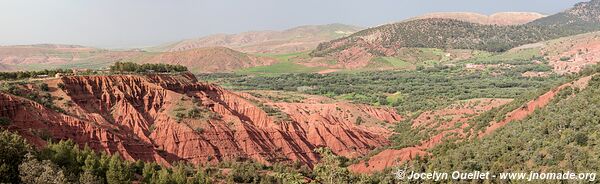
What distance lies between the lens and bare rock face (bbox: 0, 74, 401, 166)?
5750 centimetres

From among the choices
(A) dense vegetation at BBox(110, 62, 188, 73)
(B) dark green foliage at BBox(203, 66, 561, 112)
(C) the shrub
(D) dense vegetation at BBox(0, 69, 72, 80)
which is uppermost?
(D) dense vegetation at BBox(0, 69, 72, 80)

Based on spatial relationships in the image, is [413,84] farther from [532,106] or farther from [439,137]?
[532,106]

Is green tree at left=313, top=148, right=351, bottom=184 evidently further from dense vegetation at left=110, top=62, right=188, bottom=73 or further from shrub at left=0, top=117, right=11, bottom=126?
dense vegetation at left=110, top=62, right=188, bottom=73

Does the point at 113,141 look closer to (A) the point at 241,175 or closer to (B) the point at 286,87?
(A) the point at 241,175

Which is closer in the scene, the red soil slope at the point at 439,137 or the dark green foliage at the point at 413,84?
the red soil slope at the point at 439,137

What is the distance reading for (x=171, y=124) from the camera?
68.2 m

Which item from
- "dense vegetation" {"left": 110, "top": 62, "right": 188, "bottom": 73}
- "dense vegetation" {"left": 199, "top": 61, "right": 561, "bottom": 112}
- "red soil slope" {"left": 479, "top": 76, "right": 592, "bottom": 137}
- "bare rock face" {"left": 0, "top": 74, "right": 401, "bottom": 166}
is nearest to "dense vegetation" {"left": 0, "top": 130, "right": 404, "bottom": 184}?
"bare rock face" {"left": 0, "top": 74, "right": 401, "bottom": 166}

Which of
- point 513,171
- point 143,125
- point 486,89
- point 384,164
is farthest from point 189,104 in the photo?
point 486,89

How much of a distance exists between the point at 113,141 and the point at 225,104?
2674 cm

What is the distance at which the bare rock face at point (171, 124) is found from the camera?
57.5 meters

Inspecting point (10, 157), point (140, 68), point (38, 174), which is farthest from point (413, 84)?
point (38, 174)

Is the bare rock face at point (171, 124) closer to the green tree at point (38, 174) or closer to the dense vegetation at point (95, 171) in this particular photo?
the dense vegetation at point (95, 171)

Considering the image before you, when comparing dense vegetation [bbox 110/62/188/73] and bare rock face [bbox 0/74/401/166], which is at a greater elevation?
dense vegetation [bbox 110/62/188/73]

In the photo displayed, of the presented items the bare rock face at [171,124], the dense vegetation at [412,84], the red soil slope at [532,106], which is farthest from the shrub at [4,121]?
the dense vegetation at [412,84]
